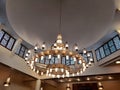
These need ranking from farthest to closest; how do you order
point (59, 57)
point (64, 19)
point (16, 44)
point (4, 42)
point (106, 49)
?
point (106, 49)
point (16, 44)
point (4, 42)
point (64, 19)
point (59, 57)

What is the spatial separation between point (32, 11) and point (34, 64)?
2.59 metres

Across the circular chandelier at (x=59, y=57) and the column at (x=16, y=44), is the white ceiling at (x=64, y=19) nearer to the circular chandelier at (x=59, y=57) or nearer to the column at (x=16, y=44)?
the column at (x=16, y=44)

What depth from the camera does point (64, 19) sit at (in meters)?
7.08

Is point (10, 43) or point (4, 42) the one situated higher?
point (10, 43)

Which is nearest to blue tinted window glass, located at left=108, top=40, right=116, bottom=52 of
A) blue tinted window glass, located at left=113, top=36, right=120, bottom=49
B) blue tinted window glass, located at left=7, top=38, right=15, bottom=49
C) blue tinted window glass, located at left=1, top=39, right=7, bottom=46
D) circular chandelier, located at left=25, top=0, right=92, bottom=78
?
blue tinted window glass, located at left=113, top=36, right=120, bottom=49

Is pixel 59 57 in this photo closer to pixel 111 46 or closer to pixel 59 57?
pixel 59 57

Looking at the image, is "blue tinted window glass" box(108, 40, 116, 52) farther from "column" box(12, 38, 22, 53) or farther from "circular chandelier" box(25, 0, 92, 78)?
"column" box(12, 38, 22, 53)

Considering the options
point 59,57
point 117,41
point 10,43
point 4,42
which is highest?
point 117,41

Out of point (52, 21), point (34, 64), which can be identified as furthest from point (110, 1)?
point (34, 64)

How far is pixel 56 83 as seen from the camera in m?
14.0

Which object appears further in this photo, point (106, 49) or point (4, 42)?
point (106, 49)

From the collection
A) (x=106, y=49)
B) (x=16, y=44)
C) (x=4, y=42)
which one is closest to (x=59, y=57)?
(x=16, y=44)

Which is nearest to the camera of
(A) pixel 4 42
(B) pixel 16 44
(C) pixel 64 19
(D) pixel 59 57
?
(D) pixel 59 57

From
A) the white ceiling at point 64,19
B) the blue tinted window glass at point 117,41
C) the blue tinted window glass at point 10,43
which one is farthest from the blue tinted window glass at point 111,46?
the blue tinted window glass at point 10,43
